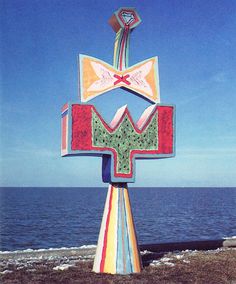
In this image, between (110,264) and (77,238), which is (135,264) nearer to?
(110,264)

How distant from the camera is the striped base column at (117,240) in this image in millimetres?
10148

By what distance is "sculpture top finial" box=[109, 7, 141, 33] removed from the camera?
10.9 metres

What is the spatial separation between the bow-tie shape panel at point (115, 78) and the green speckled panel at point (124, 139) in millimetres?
563

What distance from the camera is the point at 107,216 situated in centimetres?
1041

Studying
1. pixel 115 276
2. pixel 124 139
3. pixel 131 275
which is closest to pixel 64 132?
pixel 124 139

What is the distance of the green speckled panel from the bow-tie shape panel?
56 centimetres

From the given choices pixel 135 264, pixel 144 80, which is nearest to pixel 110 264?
pixel 135 264

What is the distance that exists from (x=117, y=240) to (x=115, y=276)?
0.80 m

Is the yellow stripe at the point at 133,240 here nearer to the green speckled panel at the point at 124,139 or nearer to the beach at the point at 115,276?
the beach at the point at 115,276

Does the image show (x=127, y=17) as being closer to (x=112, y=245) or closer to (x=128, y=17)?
(x=128, y=17)

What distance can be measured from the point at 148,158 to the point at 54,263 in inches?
138

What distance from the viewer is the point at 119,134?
10.7 metres

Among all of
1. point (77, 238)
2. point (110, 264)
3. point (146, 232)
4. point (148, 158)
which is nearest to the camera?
point (110, 264)

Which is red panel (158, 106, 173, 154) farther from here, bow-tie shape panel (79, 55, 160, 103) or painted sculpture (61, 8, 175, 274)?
bow-tie shape panel (79, 55, 160, 103)
